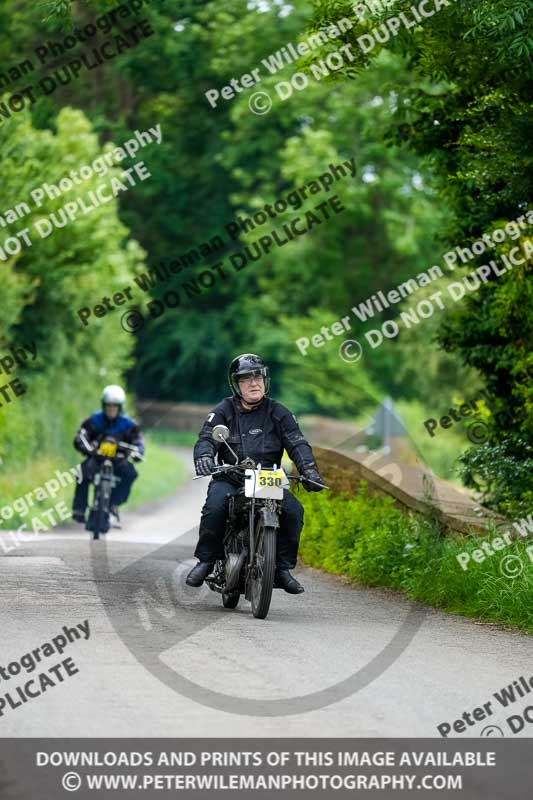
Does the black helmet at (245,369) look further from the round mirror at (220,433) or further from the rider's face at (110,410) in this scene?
the rider's face at (110,410)

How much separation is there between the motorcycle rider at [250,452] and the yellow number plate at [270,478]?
1.03ft

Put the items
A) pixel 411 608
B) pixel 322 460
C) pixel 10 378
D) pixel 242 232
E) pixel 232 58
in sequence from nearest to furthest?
1. pixel 411 608
2. pixel 322 460
3. pixel 10 378
4. pixel 232 58
5. pixel 242 232

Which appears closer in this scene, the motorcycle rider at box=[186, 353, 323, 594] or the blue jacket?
the motorcycle rider at box=[186, 353, 323, 594]

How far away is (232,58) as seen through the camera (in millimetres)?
45344

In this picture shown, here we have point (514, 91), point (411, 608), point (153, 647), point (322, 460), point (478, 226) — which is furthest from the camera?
point (322, 460)

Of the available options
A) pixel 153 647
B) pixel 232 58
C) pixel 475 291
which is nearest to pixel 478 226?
pixel 475 291

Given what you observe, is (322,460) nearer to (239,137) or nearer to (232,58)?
(232,58)

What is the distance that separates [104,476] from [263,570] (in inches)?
345

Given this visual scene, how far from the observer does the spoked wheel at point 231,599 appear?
11.9 metres

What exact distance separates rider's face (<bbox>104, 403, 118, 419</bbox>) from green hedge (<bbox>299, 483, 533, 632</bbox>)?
3126mm

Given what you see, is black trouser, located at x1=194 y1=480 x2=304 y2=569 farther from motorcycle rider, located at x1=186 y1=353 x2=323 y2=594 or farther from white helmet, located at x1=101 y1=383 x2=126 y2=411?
white helmet, located at x1=101 y1=383 x2=126 y2=411

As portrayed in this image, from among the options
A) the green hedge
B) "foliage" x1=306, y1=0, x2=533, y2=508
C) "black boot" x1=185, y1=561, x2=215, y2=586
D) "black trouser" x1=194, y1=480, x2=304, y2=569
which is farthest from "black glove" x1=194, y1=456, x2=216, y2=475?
"foliage" x1=306, y1=0, x2=533, y2=508

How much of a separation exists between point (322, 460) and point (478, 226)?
10.0 feet

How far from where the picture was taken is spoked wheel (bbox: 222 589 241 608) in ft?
39.1
